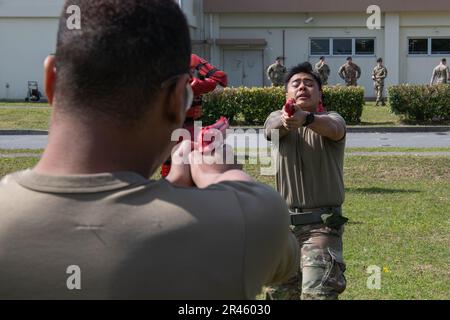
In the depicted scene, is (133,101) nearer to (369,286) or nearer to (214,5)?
(369,286)

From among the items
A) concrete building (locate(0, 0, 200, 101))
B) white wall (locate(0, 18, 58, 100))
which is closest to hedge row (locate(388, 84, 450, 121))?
concrete building (locate(0, 0, 200, 101))

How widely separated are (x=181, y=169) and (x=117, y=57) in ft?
1.96

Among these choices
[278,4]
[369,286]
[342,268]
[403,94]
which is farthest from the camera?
[278,4]

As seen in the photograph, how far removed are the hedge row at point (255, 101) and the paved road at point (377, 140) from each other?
1.91 m

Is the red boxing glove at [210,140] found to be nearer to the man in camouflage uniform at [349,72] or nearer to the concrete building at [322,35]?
the man in camouflage uniform at [349,72]

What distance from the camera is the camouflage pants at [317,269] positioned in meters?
5.11

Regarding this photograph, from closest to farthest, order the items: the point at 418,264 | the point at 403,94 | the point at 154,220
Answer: the point at 154,220 < the point at 418,264 < the point at 403,94

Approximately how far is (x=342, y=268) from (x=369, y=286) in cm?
205

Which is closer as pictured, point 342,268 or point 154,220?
point 154,220

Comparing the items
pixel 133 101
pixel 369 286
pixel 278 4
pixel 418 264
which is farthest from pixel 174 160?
pixel 278 4

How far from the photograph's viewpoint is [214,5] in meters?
36.8

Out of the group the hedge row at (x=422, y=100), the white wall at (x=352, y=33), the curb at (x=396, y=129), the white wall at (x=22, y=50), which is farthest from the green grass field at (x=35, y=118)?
the white wall at (x=352, y=33)

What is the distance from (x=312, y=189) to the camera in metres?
5.37

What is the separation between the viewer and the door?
37938 millimetres
